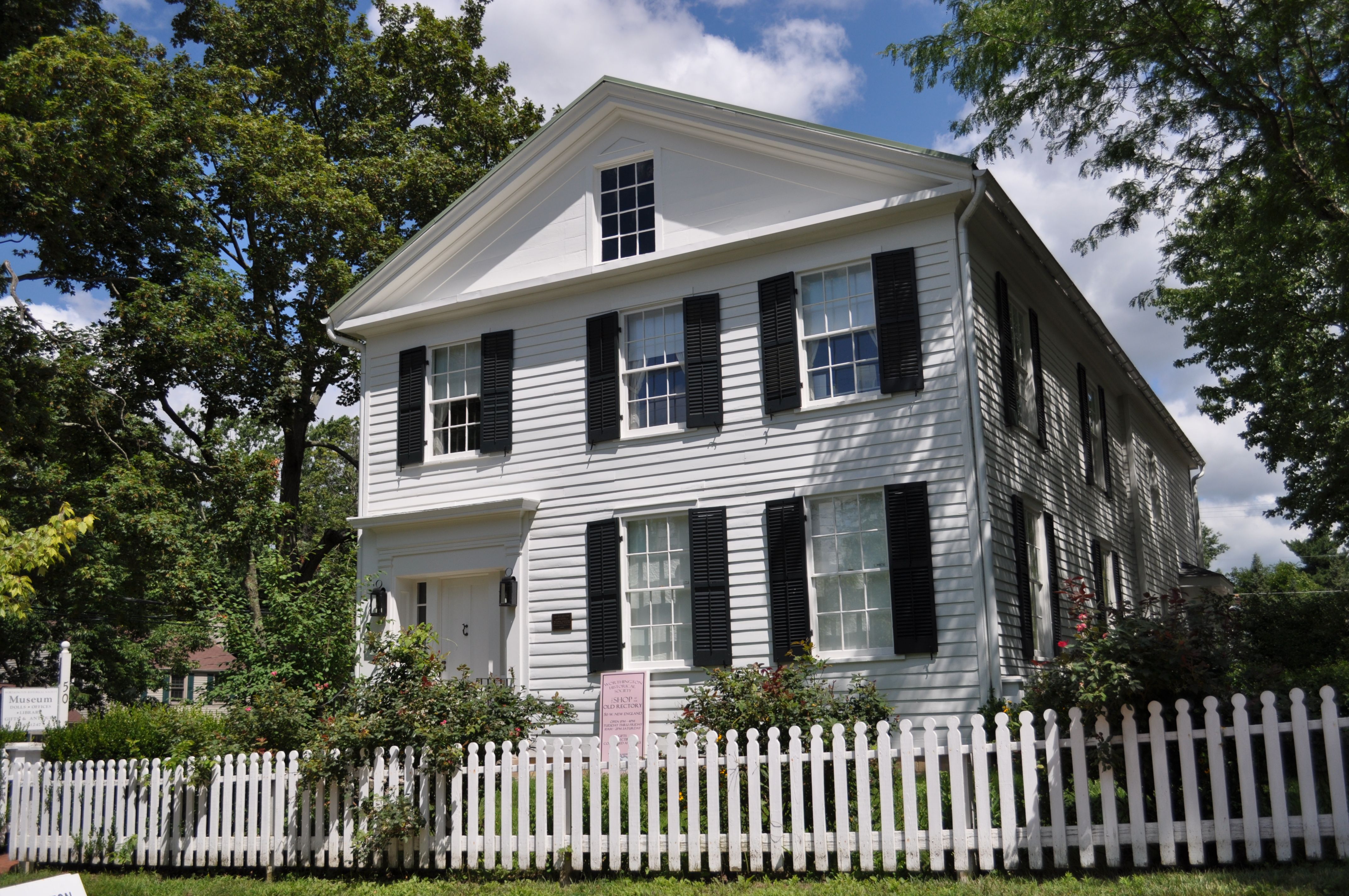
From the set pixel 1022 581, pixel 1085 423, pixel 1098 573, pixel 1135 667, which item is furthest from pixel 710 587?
pixel 1085 423

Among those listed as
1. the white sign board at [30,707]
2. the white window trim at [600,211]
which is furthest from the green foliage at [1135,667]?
the white sign board at [30,707]

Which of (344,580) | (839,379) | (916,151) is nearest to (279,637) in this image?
(344,580)

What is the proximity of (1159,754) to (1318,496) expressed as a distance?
20.1 meters

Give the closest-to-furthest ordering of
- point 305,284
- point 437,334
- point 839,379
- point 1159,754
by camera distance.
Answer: point 1159,754
point 839,379
point 437,334
point 305,284

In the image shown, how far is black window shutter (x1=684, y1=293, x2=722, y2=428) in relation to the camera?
12.8m

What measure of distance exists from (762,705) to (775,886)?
5.02ft

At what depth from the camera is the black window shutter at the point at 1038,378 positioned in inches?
563

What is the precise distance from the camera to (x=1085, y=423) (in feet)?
56.2

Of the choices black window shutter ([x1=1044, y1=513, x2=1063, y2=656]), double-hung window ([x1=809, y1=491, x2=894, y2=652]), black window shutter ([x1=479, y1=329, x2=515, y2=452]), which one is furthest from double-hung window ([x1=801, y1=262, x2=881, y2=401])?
black window shutter ([x1=479, y1=329, x2=515, y2=452])

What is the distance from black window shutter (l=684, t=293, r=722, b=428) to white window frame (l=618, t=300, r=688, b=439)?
0.14 ft

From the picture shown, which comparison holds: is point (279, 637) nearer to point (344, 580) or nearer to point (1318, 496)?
point (344, 580)

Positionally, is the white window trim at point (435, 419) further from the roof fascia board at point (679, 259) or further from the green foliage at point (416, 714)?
the green foliage at point (416, 714)

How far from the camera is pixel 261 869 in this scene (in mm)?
9664

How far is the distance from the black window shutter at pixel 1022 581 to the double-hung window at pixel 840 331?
7.80 feet
